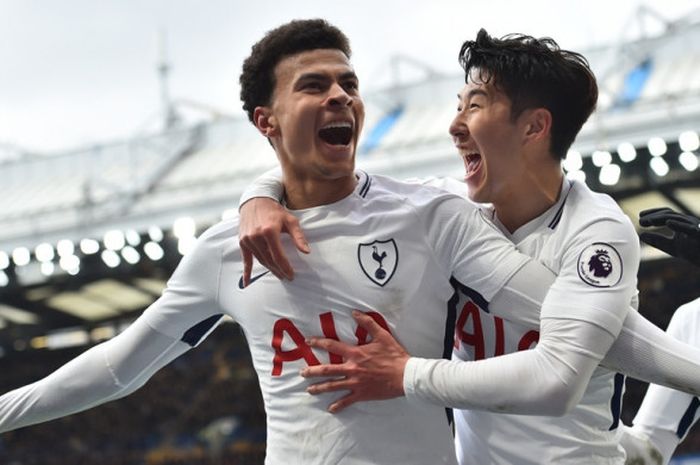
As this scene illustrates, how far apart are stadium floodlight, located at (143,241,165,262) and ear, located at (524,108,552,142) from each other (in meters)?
12.6

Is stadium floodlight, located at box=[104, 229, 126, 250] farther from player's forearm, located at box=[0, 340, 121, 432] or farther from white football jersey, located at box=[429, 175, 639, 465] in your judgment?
white football jersey, located at box=[429, 175, 639, 465]

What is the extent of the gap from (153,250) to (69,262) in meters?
1.30

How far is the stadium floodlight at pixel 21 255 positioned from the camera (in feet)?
52.2

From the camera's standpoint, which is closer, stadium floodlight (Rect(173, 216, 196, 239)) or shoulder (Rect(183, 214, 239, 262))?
shoulder (Rect(183, 214, 239, 262))

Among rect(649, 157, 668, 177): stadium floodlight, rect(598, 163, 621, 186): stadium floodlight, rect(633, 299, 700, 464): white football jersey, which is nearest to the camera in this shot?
rect(633, 299, 700, 464): white football jersey

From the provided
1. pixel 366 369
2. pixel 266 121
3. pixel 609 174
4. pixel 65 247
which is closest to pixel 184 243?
pixel 65 247

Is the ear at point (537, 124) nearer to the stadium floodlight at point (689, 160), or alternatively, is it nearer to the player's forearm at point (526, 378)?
the player's forearm at point (526, 378)

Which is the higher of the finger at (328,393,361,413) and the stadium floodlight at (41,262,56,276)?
the finger at (328,393,361,413)

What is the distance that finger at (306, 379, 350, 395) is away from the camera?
295 centimetres

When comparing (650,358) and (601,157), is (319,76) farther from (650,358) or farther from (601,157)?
(601,157)

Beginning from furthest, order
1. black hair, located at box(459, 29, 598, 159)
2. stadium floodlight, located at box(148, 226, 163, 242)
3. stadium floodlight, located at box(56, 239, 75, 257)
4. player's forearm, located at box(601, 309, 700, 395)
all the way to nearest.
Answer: stadium floodlight, located at box(56, 239, 75, 257), stadium floodlight, located at box(148, 226, 163, 242), black hair, located at box(459, 29, 598, 159), player's forearm, located at box(601, 309, 700, 395)

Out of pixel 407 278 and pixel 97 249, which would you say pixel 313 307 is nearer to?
pixel 407 278

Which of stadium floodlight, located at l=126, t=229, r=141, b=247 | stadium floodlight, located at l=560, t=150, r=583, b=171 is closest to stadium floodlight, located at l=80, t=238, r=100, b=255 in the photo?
stadium floodlight, located at l=126, t=229, r=141, b=247

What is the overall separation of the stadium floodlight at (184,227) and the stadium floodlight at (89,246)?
1143mm
